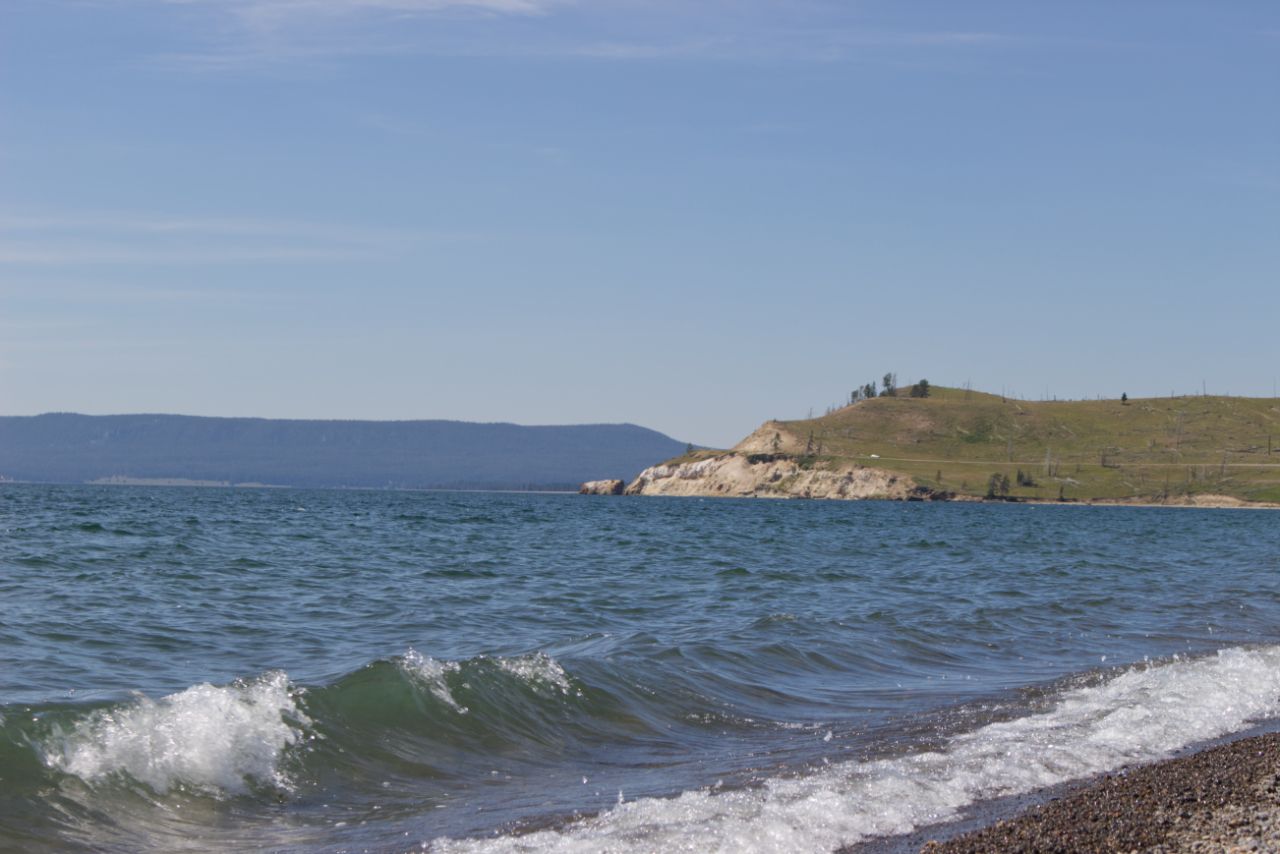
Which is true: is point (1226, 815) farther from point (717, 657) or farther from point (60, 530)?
point (60, 530)

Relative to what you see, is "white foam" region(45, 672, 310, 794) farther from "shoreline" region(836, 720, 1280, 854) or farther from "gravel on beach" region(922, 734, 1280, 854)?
"gravel on beach" region(922, 734, 1280, 854)

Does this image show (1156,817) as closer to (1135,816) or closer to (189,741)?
(1135,816)

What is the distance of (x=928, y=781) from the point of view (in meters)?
13.3

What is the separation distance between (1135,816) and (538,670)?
9.60 m

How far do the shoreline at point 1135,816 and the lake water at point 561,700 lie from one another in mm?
514

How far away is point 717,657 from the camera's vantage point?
857 inches

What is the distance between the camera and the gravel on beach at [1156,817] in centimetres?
1014

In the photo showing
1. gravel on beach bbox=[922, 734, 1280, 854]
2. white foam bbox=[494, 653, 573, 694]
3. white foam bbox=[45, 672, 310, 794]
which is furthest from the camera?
white foam bbox=[494, 653, 573, 694]

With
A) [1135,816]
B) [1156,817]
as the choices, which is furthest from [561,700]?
[1156,817]

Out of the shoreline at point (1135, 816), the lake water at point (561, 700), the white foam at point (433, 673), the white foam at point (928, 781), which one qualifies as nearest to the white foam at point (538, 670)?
the lake water at point (561, 700)

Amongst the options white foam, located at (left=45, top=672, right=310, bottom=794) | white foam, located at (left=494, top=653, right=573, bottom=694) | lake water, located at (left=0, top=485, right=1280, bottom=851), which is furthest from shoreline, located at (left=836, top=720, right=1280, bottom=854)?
white foam, located at (left=494, top=653, right=573, bottom=694)

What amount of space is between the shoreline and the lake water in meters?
0.51

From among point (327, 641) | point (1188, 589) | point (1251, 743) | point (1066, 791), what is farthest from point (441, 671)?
point (1188, 589)

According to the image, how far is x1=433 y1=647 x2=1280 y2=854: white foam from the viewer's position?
36.7 feet
